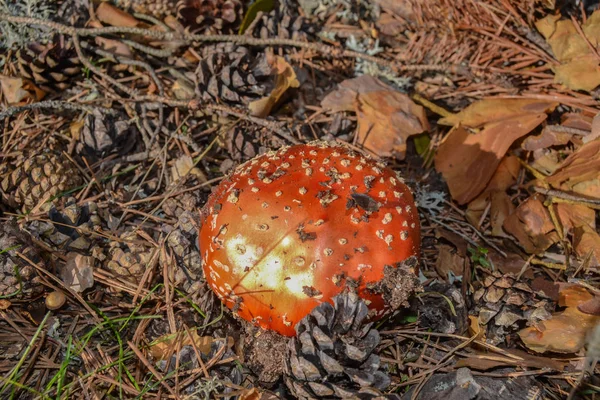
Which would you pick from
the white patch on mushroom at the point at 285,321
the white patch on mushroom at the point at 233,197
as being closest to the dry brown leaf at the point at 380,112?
the white patch on mushroom at the point at 233,197

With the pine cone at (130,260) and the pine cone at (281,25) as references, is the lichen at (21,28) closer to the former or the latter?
the pine cone at (281,25)

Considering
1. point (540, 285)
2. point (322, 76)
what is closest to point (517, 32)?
point (322, 76)

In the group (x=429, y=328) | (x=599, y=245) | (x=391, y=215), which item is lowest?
(x=429, y=328)

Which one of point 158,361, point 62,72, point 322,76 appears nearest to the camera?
point 158,361

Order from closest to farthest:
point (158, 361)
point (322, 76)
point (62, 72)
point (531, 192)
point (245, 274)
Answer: point (245, 274), point (158, 361), point (531, 192), point (62, 72), point (322, 76)

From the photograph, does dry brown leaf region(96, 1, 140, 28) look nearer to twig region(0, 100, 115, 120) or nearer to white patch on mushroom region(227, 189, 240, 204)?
twig region(0, 100, 115, 120)

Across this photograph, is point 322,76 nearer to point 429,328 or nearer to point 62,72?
point 62,72

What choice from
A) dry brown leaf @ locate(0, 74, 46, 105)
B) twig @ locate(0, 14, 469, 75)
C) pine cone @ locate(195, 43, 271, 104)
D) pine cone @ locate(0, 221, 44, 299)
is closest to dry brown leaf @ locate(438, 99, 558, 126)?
twig @ locate(0, 14, 469, 75)

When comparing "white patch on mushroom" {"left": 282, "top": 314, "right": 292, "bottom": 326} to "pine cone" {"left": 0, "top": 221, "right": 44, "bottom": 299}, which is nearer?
"white patch on mushroom" {"left": 282, "top": 314, "right": 292, "bottom": 326}

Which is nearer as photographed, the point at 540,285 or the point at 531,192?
the point at 540,285
